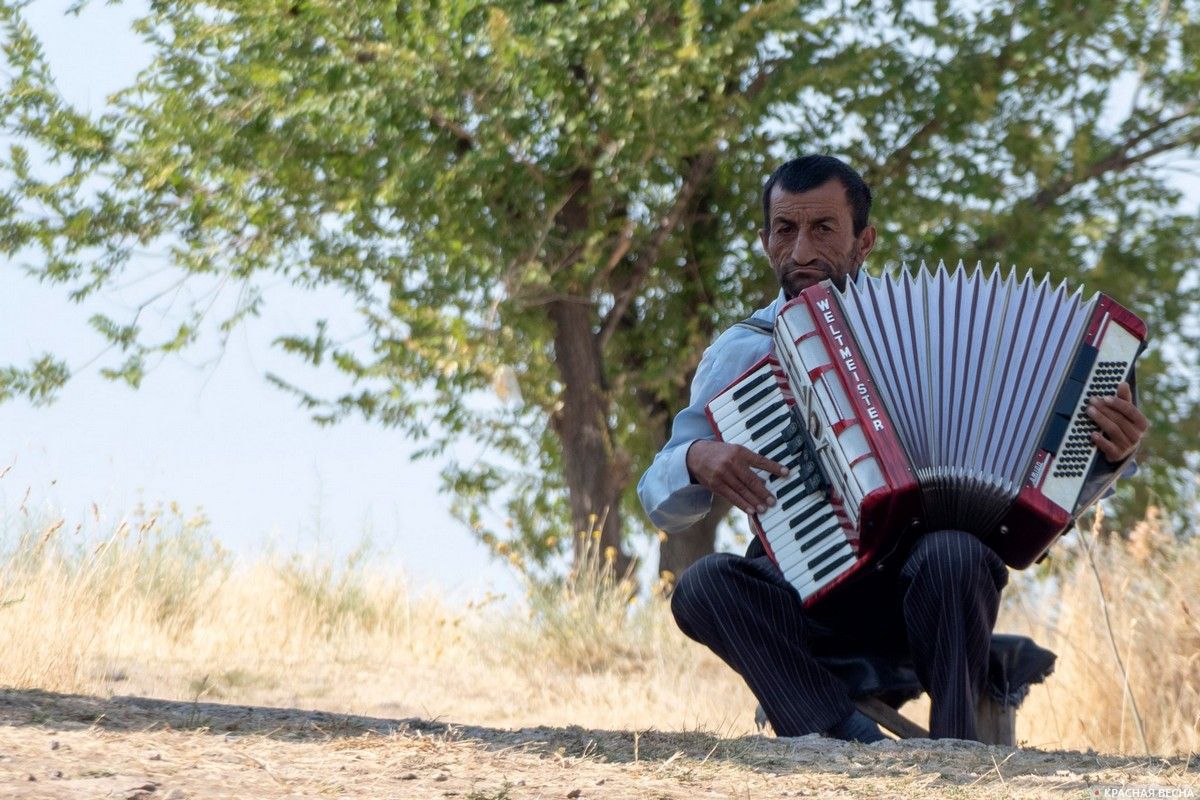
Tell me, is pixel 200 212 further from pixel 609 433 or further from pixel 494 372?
pixel 609 433

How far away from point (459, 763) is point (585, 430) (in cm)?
671

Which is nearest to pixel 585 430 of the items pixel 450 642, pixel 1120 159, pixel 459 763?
pixel 450 642

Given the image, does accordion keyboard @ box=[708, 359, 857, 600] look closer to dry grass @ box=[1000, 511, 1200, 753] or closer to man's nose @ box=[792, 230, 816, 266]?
man's nose @ box=[792, 230, 816, 266]

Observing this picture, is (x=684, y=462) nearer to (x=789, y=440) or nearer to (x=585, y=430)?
(x=789, y=440)

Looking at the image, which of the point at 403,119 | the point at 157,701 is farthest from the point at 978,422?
the point at 403,119

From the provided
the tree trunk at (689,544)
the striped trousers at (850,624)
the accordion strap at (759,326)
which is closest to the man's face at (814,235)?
the accordion strap at (759,326)

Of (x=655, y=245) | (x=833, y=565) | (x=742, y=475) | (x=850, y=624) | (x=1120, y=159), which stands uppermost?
(x=1120, y=159)

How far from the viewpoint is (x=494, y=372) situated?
29.8 feet

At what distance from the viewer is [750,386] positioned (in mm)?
3934

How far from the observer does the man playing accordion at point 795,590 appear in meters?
3.81

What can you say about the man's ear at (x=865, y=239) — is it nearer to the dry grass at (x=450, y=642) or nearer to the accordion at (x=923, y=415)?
the accordion at (x=923, y=415)

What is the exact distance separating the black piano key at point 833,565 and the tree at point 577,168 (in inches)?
185

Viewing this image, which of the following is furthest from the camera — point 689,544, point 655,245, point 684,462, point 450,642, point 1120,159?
point 1120,159

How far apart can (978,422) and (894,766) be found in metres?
0.98
